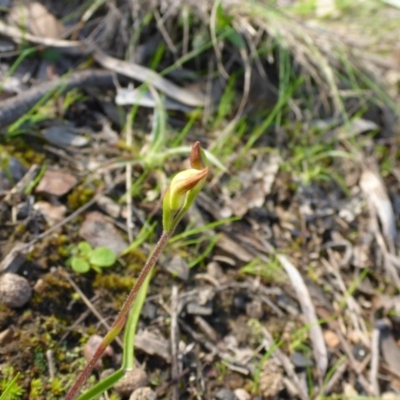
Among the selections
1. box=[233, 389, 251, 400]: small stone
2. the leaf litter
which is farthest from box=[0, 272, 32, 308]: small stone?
box=[233, 389, 251, 400]: small stone

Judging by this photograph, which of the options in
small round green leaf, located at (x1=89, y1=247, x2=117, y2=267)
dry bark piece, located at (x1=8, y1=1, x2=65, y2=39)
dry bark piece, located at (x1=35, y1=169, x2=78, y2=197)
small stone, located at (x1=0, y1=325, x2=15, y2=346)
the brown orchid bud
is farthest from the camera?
dry bark piece, located at (x1=8, y1=1, x2=65, y2=39)

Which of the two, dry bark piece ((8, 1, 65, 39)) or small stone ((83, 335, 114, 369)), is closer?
small stone ((83, 335, 114, 369))

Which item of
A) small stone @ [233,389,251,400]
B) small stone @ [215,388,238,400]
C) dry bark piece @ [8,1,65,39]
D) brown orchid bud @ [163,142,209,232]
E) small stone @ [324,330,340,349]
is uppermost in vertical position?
brown orchid bud @ [163,142,209,232]

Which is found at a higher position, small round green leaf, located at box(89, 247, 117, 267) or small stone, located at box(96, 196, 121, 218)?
small stone, located at box(96, 196, 121, 218)

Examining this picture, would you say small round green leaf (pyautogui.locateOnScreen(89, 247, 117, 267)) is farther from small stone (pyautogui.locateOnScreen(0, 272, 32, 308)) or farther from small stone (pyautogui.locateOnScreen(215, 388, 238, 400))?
small stone (pyautogui.locateOnScreen(215, 388, 238, 400))

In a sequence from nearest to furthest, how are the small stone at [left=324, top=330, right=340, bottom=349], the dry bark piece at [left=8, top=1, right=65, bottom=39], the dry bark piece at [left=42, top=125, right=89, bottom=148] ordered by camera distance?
the small stone at [left=324, top=330, right=340, bottom=349]
the dry bark piece at [left=42, top=125, right=89, bottom=148]
the dry bark piece at [left=8, top=1, right=65, bottom=39]

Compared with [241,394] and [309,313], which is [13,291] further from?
[309,313]

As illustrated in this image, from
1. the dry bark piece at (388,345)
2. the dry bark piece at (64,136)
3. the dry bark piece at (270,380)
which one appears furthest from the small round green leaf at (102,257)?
the dry bark piece at (388,345)
